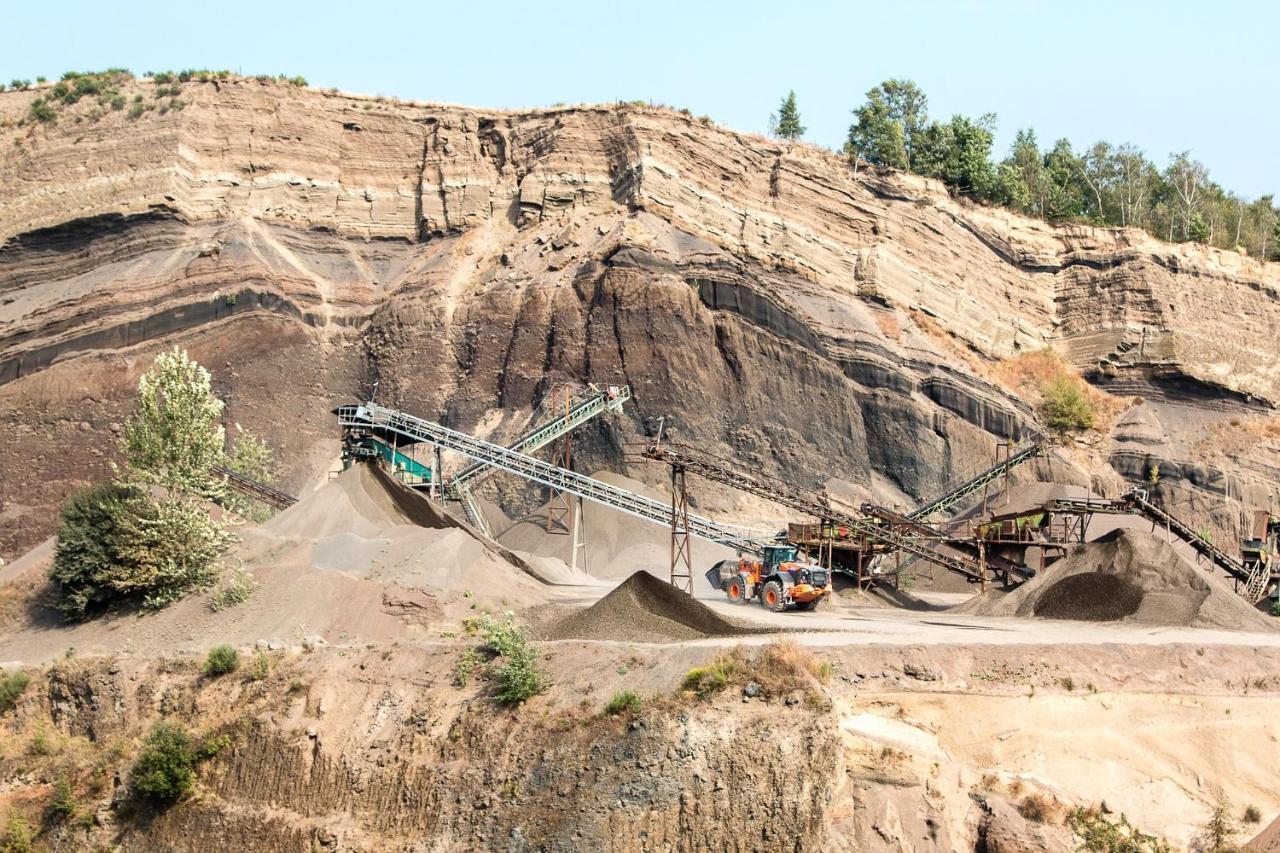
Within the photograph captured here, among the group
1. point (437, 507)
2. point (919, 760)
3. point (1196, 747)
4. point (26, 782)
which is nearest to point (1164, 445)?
point (437, 507)

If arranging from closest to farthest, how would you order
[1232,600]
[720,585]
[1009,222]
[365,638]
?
[365,638] → [1232,600] → [720,585] → [1009,222]

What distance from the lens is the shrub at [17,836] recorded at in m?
28.1

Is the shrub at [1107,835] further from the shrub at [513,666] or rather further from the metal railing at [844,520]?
the metal railing at [844,520]

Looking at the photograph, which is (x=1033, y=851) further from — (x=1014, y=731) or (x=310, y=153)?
(x=310, y=153)

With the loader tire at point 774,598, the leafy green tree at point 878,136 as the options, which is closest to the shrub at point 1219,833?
the loader tire at point 774,598

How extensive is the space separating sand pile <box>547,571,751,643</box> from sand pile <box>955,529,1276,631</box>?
11.1m

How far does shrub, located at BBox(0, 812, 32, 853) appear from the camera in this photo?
28078mm

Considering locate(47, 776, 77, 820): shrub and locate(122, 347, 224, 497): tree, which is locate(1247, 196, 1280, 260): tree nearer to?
locate(122, 347, 224, 497): tree

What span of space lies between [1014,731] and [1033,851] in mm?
3104

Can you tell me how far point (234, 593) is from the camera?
35.4 meters

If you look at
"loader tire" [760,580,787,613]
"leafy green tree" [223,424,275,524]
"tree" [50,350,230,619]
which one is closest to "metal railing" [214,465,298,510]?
"leafy green tree" [223,424,275,524]

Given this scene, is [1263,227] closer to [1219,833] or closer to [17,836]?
[1219,833]

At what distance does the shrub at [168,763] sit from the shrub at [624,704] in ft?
27.5

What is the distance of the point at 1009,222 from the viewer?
3337 inches
